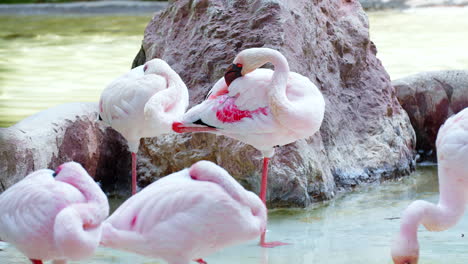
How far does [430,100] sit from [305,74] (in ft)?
4.57

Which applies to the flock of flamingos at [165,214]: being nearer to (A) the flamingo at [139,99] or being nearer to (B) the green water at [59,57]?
(A) the flamingo at [139,99]

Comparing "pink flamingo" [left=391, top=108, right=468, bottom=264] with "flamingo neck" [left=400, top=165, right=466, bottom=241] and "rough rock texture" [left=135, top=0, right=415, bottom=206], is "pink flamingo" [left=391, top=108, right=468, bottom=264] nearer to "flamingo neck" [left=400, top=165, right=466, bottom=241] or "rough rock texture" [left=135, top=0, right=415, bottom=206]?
"flamingo neck" [left=400, top=165, right=466, bottom=241]

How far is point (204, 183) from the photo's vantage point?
10.7 ft

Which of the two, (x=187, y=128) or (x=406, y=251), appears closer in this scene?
(x=406, y=251)

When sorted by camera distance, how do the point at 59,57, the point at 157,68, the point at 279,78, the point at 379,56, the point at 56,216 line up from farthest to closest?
1. the point at 59,57
2. the point at 379,56
3. the point at 157,68
4. the point at 279,78
5. the point at 56,216

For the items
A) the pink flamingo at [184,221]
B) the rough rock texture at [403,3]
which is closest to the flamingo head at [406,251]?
the pink flamingo at [184,221]

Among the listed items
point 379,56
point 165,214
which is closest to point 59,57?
point 379,56

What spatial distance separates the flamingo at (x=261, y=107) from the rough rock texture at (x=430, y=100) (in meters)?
2.09

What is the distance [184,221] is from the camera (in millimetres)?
3174

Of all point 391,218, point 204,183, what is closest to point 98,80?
point 391,218

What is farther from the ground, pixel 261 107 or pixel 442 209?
pixel 261 107

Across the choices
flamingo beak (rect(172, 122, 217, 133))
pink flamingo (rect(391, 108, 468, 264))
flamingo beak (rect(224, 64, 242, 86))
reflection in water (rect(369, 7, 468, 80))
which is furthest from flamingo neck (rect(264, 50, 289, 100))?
reflection in water (rect(369, 7, 468, 80))

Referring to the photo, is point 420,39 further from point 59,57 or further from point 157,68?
point 157,68

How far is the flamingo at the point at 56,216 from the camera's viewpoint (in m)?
3.02
